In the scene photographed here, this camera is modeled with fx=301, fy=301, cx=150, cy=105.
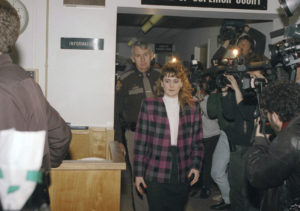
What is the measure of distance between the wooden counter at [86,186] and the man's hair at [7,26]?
0.97 metres

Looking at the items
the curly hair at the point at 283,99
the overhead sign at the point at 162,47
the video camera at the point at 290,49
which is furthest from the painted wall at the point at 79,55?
the overhead sign at the point at 162,47

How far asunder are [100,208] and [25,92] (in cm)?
115

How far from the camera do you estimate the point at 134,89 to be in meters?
3.17

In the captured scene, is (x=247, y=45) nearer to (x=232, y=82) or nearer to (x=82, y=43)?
(x=232, y=82)

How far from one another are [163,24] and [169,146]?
20.8 feet

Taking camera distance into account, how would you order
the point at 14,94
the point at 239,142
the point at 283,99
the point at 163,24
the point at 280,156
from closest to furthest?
the point at 14,94, the point at 280,156, the point at 283,99, the point at 239,142, the point at 163,24

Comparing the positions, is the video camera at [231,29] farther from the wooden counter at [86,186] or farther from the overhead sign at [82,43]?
the wooden counter at [86,186]

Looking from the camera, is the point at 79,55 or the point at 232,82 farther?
the point at 79,55

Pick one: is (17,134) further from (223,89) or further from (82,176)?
(223,89)

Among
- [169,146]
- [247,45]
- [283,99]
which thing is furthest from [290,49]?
[247,45]

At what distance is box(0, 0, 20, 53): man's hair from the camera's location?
1.15m

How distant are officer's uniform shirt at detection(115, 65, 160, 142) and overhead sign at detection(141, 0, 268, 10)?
→ 2.87 feet

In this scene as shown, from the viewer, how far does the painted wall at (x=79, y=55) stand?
137 inches

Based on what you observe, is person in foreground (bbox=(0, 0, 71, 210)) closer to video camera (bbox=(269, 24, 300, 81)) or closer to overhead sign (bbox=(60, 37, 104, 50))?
video camera (bbox=(269, 24, 300, 81))
